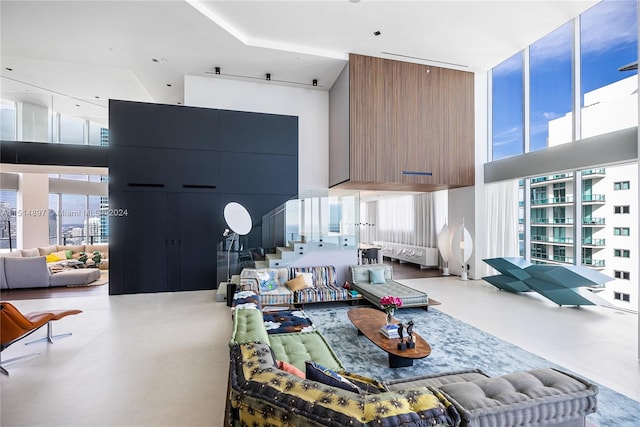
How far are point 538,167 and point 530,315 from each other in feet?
10.9

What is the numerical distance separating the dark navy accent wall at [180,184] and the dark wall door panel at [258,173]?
0.02m

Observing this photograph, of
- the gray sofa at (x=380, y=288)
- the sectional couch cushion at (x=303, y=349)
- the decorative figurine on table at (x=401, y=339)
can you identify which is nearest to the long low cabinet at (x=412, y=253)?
the gray sofa at (x=380, y=288)

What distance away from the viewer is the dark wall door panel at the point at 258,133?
6.90 metres

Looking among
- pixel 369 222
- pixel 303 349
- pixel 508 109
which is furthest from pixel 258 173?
pixel 369 222

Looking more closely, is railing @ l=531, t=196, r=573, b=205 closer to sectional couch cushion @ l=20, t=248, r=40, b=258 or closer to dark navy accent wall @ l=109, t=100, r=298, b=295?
dark navy accent wall @ l=109, t=100, r=298, b=295

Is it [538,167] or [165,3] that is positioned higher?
[165,3]

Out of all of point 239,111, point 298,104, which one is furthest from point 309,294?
point 298,104

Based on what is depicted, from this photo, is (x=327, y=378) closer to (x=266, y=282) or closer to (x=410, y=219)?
(x=266, y=282)

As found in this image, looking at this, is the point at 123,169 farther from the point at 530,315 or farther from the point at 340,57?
the point at 530,315

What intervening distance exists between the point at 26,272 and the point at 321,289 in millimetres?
6982

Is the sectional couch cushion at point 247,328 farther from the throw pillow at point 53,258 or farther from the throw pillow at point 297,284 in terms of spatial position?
the throw pillow at point 53,258

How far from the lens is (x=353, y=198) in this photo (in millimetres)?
6586

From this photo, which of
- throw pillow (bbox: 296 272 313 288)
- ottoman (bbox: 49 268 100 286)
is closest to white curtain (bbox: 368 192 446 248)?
throw pillow (bbox: 296 272 313 288)

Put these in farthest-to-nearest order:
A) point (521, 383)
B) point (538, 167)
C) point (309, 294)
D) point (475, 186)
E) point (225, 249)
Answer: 1. point (475, 186)
2. point (225, 249)
3. point (538, 167)
4. point (309, 294)
5. point (521, 383)
